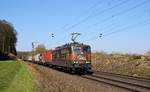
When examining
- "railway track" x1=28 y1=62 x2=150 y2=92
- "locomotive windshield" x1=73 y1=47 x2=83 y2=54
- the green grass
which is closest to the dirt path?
the green grass

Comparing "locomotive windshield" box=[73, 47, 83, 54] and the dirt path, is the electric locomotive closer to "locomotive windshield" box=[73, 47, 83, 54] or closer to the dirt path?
"locomotive windshield" box=[73, 47, 83, 54]

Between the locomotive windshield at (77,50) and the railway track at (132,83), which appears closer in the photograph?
the railway track at (132,83)

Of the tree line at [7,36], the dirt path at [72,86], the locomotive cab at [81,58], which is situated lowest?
the dirt path at [72,86]

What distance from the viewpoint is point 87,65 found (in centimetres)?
3481

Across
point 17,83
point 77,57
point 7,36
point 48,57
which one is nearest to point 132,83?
point 17,83

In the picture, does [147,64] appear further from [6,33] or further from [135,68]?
[6,33]

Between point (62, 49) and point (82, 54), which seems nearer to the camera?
point (82, 54)

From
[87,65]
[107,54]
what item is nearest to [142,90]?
[87,65]

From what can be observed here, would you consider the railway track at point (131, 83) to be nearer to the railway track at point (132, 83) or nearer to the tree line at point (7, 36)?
the railway track at point (132, 83)

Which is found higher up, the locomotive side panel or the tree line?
the tree line

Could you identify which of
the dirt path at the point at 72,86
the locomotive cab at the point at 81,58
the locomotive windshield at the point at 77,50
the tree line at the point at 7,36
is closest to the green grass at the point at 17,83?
the dirt path at the point at 72,86

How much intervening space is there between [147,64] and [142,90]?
17.1m

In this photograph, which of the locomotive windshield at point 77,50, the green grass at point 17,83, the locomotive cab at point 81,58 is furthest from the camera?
the locomotive windshield at point 77,50

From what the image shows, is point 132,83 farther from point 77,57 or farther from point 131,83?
point 77,57
